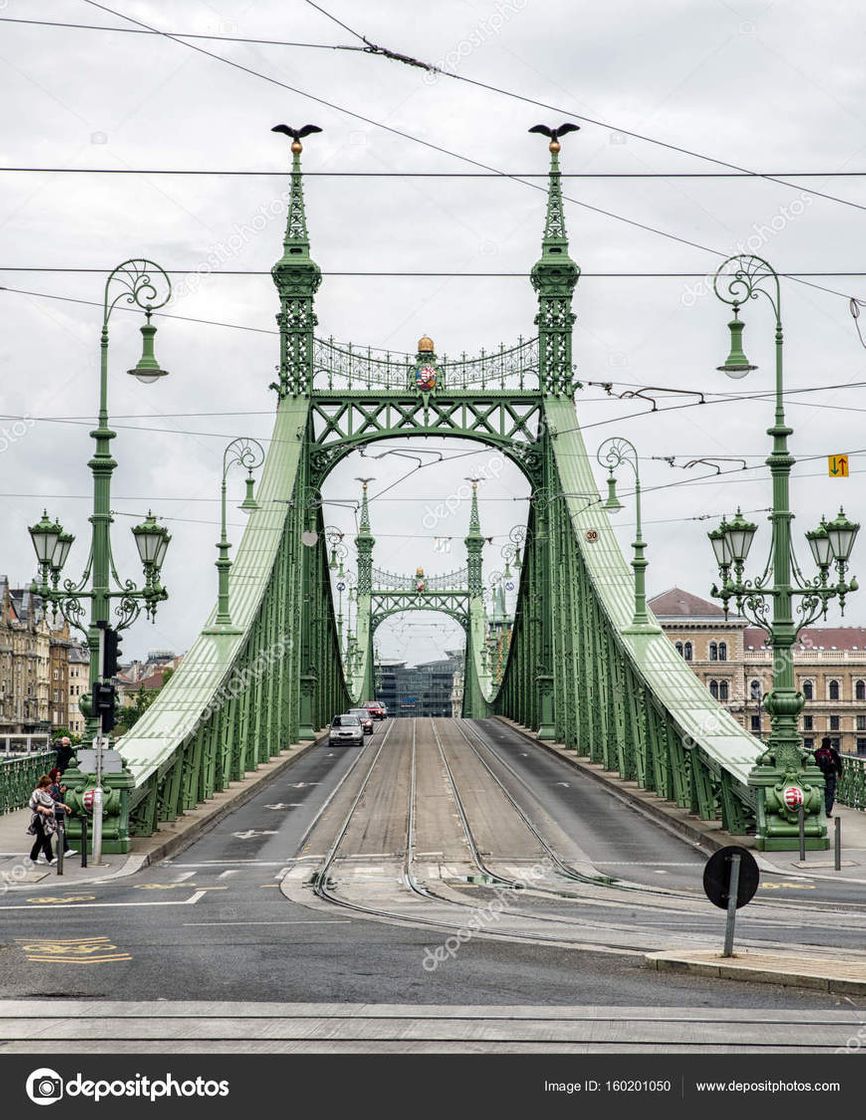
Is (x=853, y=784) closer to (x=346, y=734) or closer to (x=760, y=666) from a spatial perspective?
(x=346, y=734)

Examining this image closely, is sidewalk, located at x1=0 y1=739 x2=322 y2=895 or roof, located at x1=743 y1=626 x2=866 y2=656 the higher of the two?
roof, located at x1=743 y1=626 x2=866 y2=656

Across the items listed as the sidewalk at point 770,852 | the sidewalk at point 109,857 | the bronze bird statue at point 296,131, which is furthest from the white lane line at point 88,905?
the bronze bird statue at point 296,131

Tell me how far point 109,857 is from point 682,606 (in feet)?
349

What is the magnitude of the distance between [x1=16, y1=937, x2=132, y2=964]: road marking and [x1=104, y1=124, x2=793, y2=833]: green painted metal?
11.3m

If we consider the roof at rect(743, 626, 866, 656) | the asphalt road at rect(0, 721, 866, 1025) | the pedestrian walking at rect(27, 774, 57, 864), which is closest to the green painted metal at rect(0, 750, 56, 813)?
the asphalt road at rect(0, 721, 866, 1025)

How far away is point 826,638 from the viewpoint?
439ft

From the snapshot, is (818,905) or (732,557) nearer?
(818,905)

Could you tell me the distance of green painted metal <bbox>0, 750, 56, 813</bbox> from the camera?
119 feet

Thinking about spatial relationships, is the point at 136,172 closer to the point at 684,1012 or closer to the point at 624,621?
the point at 684,1012

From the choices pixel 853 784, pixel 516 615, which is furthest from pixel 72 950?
pixel 516 615

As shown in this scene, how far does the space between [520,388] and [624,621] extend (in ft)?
56.4

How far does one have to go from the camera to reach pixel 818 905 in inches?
824

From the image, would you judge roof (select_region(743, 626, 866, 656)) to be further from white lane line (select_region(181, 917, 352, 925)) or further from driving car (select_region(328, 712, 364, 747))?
white lane line (select_region(181, 917, 352, 925))
